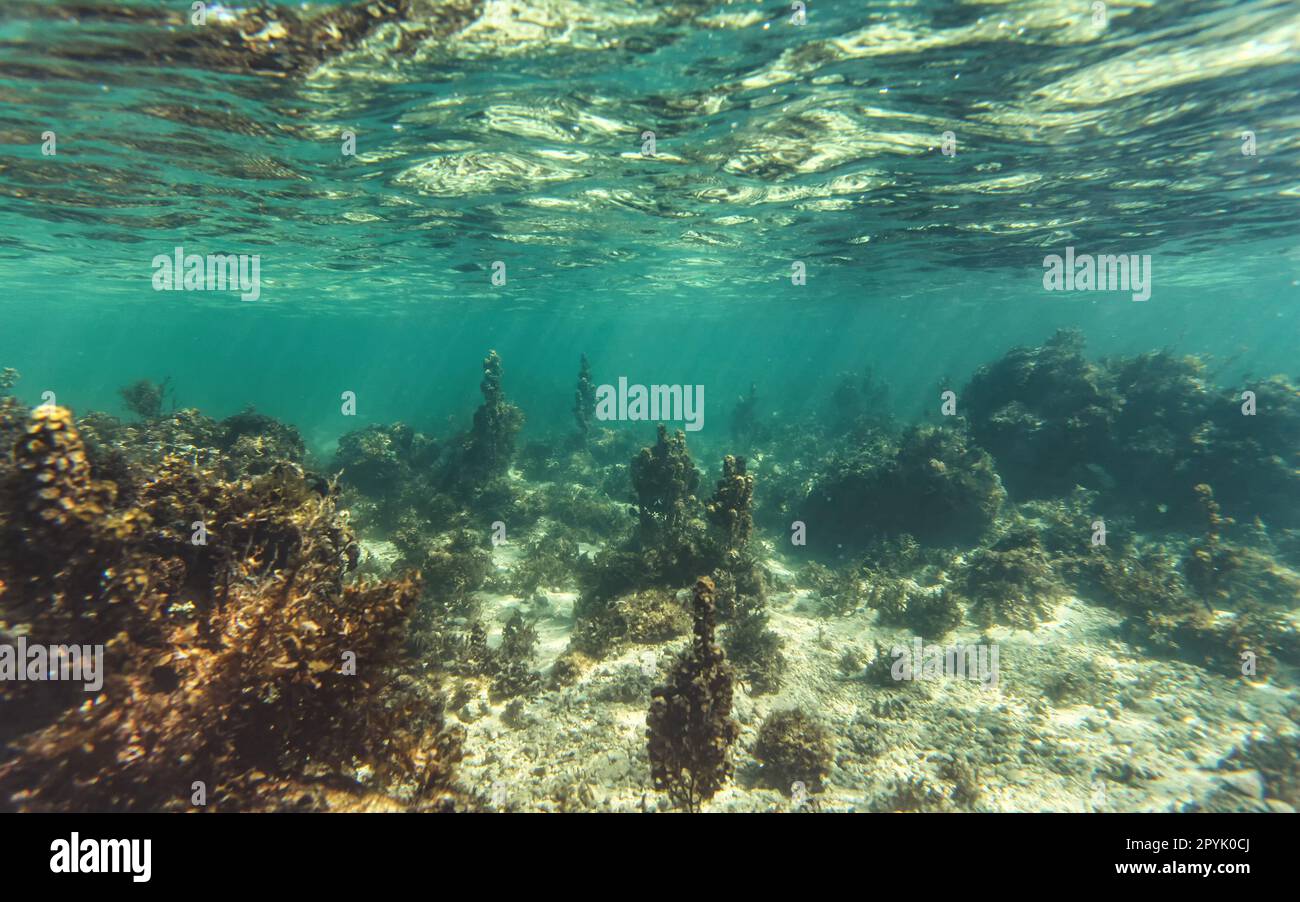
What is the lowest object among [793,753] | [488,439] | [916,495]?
[793,753]

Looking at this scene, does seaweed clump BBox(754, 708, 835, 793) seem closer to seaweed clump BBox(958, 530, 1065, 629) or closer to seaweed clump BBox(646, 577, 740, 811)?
seaweed clump BBox(646, 577, 740, 811)

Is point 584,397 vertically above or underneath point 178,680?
above

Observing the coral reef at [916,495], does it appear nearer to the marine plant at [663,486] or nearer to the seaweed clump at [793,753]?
the marine plant at [663,486]

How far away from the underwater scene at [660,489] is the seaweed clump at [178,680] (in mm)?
31

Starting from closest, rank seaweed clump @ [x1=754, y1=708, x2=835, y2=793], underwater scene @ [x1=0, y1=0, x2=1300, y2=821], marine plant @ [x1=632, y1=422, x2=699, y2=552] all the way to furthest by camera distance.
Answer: underwater scene @ [x1=0, y1=0, x2=1300, y2=821] → seaweed clump @ [x1=754, y1=708, x2=835, y2=793] → marine plant @ [x1=632, y1=422, x2=699, y2=552]

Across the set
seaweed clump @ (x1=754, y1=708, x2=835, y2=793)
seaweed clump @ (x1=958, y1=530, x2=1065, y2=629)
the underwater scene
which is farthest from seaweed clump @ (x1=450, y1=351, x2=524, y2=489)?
seaweed clump @ (x1=958, y1=530, x2=1065, y2=629)

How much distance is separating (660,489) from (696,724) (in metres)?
7.22

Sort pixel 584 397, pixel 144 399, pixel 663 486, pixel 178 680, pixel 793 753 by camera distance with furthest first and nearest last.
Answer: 1. pixel 584 397
2. pixel 144 399
3. pixel 663 486
4. pixel 793 753
5. pixel 178 680

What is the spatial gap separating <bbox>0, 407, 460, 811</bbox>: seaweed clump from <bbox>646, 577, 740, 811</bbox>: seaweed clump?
2400mm

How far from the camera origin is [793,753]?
701 centimetres

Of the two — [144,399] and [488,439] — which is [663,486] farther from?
[144,399]

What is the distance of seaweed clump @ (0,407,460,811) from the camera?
4449mm

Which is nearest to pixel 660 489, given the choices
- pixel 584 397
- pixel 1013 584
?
pixel 1013 584
